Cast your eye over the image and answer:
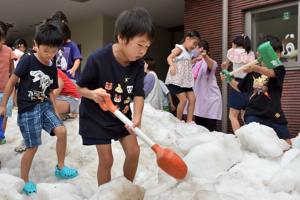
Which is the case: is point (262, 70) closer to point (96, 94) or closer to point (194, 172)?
point (194, 172)

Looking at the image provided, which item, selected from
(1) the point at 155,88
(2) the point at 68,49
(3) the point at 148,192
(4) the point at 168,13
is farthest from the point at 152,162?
(4) the point at 168,13

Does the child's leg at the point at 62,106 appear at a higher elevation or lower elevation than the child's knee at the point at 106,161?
higher

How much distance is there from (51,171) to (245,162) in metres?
1.72

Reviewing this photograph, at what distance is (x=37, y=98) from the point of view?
2424 millimetres

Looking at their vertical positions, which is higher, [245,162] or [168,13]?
[168,13]

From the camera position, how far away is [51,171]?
2621 mm

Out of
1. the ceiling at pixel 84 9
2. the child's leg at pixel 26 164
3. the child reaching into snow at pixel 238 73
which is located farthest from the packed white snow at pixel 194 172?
the ceiling at pixel 84 9

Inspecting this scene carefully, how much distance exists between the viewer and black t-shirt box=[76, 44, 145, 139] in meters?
1.78

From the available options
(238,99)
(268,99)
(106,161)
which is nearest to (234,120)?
(238,99)

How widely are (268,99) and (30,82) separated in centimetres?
214

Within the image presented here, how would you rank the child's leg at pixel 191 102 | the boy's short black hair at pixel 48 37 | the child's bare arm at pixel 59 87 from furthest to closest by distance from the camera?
the child's leg at pixel 191 102 < the child's bare arm at pixel 59 87 < the boy's short black hair at pixel 48 37

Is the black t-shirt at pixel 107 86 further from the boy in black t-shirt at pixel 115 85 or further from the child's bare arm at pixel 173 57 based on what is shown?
the child's bare arm at pixel 173 57

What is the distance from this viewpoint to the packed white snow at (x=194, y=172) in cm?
167

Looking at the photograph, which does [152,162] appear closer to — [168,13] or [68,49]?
[68,49]
